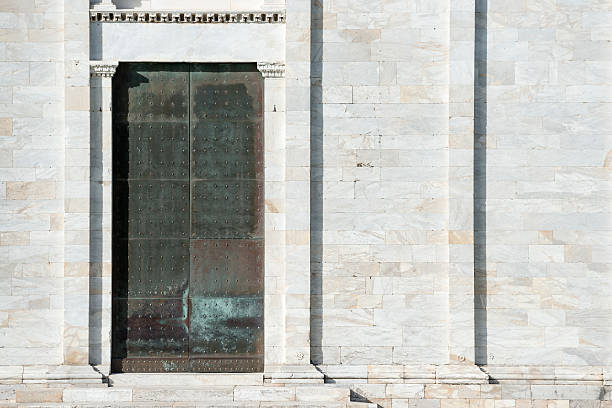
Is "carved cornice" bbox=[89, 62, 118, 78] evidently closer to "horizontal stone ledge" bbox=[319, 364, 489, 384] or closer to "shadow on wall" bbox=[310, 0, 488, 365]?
"shadow on wall" bbox=[310, 0, 488, 365]

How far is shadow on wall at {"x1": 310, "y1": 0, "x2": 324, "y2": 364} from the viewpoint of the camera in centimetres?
1977

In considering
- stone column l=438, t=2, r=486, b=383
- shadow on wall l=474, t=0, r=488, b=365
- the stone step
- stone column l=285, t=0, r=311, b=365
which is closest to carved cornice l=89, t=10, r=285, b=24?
stone column l=285, t=0, r=311, b=365

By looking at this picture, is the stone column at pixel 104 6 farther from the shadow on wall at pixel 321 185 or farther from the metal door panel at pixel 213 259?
the metal door panel at pixel 213 259

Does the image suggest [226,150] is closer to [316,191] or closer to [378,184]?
[316,191]

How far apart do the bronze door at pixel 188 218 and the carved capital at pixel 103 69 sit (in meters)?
0.24

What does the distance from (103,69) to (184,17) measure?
2.08 metres

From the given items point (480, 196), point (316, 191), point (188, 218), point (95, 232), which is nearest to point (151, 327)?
point (95, 232)

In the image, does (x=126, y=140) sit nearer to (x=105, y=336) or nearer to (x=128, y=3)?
(x=128, y=3)

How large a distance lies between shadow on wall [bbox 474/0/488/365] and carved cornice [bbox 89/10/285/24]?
441 cm

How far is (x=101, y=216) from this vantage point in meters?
19.7

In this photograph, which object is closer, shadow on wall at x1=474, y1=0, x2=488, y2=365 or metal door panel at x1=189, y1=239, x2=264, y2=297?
shadow on wall at x1=474, y1=0, x2=488, y2=365

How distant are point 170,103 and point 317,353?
249 inches

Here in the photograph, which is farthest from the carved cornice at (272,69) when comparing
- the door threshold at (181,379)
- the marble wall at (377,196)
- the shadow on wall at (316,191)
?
the door threshold at (181,379)

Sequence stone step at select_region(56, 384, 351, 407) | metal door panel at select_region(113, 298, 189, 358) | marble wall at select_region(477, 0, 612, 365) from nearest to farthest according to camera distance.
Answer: stone step at select_region(56, 384, 351, 407) → marble wall at select_region(477, 0, 612, 365) → metal door panel at select_region(113, 298, 189, 358)
